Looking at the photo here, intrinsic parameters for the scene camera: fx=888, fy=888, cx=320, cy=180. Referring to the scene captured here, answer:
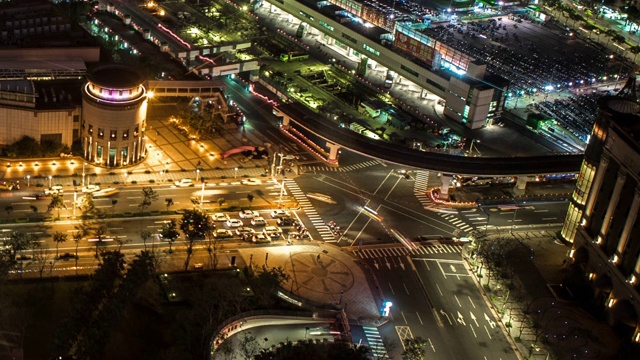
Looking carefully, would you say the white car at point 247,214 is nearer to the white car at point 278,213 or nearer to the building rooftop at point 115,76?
the white car at point 278,213

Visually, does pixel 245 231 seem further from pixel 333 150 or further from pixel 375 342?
pixel 375 342

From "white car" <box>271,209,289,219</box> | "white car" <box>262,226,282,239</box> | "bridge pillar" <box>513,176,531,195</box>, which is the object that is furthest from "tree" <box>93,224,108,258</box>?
"bridge pillar" <box>513,176,531,195</box>

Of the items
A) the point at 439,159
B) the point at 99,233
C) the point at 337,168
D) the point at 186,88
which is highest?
the point at 439,159

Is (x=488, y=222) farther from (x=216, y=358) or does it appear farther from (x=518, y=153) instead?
(x=216, y=358)

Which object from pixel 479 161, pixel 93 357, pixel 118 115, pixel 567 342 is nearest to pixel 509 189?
pixel 479 161

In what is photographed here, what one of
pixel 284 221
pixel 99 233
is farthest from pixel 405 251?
pixel 99 233

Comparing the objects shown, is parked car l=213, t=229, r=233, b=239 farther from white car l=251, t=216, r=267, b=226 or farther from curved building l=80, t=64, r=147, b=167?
curved building l=80, t=64, r=147, b=167

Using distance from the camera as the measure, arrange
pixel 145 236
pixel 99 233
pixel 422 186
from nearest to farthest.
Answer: pixel 145 236, pixel 99 233, pixel 422 186
